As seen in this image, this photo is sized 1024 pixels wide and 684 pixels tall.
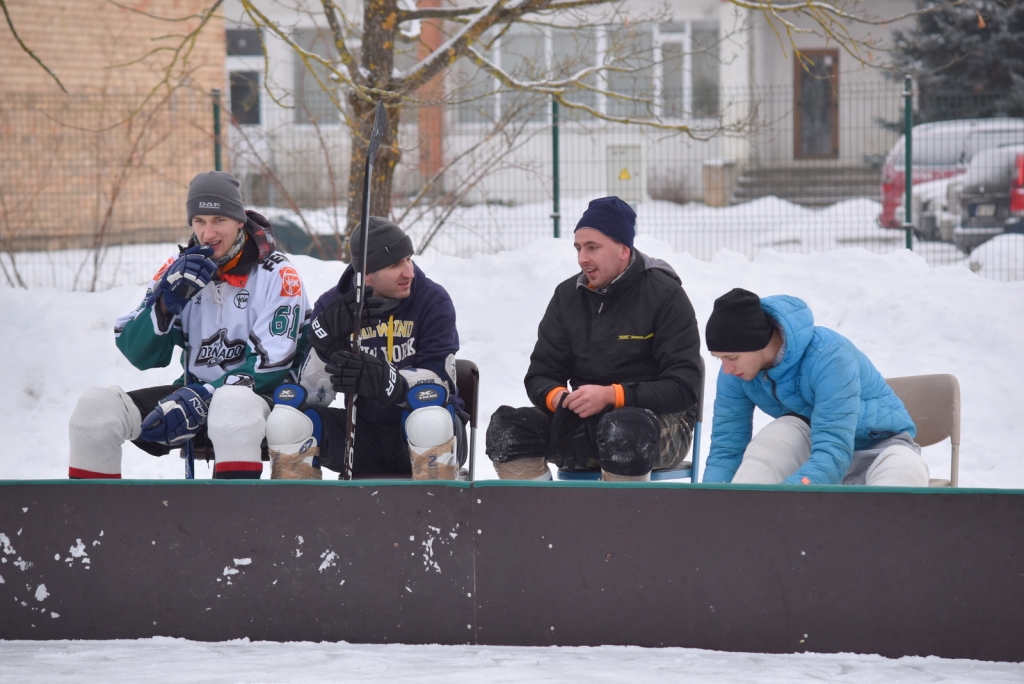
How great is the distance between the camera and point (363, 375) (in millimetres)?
3252

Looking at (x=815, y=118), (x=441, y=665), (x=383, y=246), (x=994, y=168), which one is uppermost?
(x=815, y=118)

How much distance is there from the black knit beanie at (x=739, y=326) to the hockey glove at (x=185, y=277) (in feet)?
5.55

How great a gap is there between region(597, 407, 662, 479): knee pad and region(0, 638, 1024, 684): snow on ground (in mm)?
601

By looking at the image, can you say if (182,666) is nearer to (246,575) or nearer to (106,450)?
(246,575)

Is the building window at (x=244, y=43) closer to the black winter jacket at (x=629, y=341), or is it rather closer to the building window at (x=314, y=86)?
the building window at (x=314, y=86)

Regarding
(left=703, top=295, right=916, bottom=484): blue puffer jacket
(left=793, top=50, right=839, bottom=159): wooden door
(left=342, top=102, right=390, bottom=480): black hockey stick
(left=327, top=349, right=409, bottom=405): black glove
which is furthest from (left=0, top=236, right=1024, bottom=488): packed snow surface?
(left=793, top=50, right=839, bottom=159): wooden door

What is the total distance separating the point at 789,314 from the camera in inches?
127

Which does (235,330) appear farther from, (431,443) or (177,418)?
(431,443)

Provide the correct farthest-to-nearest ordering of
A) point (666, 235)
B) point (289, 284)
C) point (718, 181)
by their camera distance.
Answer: point (718, 181)
point (666, 235)
point (289, 284)

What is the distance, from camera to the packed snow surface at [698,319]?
5.28 meters

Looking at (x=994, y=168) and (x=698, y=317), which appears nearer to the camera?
(x=698, y=317)

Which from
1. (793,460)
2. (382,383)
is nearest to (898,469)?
(793,460)

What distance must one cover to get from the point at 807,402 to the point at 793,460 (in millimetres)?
207

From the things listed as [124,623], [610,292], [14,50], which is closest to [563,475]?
[610,292]
